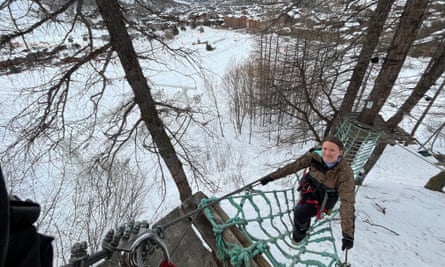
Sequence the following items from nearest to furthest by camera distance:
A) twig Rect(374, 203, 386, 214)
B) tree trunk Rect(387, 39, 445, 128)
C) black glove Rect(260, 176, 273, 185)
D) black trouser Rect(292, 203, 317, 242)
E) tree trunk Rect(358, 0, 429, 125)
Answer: black glove Rect(260, 176, 273, 185) < black trouser Rect(292, 203, 317, 242) < tree trunk Rect(358, 0, 429, 125) < tree trunk Rect(387, 39, 445, 128) < twig Rect(374, 203, 386, 214)

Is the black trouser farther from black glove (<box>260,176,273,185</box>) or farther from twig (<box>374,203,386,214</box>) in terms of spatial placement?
twig (<box>374,203,386,214</box>)

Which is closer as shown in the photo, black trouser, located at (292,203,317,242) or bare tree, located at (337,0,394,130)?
black trouser, located at (292,203,317,242)

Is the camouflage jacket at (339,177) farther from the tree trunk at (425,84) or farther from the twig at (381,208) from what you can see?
the twig at (381,208)

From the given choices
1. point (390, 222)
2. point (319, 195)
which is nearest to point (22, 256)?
Answer: point (319, 195)

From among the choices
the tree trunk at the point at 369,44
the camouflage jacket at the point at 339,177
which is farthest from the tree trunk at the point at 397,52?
the camouflage jacket at the point at 339,177

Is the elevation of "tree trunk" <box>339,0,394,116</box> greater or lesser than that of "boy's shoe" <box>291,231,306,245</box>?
greater

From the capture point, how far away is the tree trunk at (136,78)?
6.68ft

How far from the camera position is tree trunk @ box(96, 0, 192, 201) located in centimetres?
204

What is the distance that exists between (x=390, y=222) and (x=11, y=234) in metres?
4.82

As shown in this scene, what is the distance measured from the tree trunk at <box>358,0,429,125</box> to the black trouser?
5.53ft

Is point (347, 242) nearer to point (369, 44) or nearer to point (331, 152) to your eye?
point (331, 152)

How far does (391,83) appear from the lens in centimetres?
283

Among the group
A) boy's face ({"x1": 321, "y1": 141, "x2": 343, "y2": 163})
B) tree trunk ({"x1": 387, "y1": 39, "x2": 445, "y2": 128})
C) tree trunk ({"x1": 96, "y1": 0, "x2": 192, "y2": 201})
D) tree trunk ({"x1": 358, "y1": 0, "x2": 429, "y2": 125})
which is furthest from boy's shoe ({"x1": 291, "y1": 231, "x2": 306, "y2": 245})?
tree trunk ({"x1": 387, "y1": 39, "x2": 445, "y2": 128})

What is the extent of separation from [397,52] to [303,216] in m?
2.38
